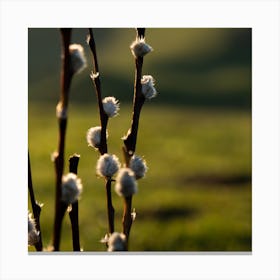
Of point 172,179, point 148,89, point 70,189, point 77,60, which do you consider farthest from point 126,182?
point 172,179

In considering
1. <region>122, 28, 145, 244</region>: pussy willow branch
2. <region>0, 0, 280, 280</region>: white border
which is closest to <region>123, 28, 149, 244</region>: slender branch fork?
<region>122, 28, 145, 244</region>: pussy willow branch

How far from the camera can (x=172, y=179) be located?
648cm

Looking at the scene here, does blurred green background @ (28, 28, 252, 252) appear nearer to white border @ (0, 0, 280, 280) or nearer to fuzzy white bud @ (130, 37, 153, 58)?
white border @ (0, 0, 280, 280)

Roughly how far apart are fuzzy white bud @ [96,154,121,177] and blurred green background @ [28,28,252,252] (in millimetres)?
887

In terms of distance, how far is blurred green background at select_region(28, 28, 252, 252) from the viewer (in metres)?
4.23

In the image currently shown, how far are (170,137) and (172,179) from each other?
2.36 meters

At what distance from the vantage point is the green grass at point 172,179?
409 centimetres
